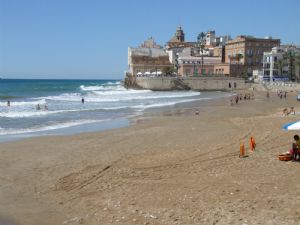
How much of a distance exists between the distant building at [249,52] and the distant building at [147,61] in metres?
20.4

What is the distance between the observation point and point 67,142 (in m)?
18.6

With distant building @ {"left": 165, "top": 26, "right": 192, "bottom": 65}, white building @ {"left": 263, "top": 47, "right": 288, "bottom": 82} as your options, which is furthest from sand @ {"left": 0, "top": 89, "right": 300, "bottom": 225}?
distant building @ {"left": 165, "top": 26, "right": 192, "bottom": 65}

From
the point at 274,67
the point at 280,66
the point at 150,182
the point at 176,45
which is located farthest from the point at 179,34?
the point at 150,182

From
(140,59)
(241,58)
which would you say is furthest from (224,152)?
(140,59)

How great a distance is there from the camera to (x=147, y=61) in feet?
369

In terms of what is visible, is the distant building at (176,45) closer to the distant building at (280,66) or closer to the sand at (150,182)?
the distant building at (280,66)

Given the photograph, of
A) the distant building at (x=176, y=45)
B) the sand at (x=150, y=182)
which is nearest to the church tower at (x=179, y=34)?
the distant building at (x=176, y=45)

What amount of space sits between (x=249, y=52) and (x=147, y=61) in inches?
1116

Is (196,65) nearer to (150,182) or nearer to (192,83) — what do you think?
(192,83)

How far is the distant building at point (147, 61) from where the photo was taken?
109 m

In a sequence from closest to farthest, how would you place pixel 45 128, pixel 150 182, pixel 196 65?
1. pixel 150 182
2. pixel 45 128
3. pixel 196 65

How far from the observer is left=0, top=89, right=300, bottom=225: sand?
8375mm

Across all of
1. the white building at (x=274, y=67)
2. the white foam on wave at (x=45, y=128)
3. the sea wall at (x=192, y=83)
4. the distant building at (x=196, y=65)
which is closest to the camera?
the white foam on wave at (x=45, y=128)

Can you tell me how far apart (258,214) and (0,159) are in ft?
34.0
